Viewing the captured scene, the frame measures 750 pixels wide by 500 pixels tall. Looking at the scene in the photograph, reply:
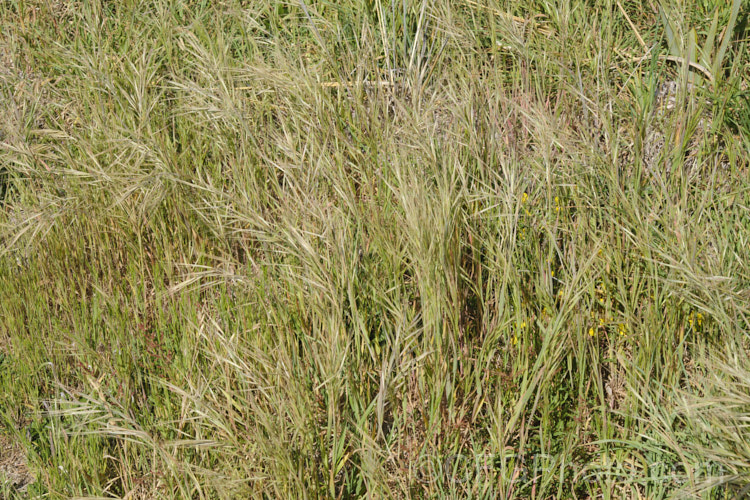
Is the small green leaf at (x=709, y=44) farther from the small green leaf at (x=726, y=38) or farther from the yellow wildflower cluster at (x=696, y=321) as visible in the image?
the yellow wildflower cluster at (x=696, y=321)

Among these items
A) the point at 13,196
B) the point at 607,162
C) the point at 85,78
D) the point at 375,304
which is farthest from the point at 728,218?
the point at 13,196

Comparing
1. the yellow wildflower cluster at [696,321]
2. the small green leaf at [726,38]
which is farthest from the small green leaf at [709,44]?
the yellow wildflower cluster at [696,321]

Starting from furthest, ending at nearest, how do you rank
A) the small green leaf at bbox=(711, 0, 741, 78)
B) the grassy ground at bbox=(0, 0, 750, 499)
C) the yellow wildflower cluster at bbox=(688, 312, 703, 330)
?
the small green leaf at bbox=(711, 0, 741, 78) → the yellow wildflower cluster at bbox=(688, 312, 703, 330) → the grassy ground at bbox=(0, 0, 750, 499)

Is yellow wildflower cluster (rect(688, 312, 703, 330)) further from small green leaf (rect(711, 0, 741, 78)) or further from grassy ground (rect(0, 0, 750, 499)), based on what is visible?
small green leaf (rect(711, 0, 741, 78))

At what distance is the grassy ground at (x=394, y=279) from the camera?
1505 mm

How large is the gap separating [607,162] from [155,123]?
1.44 meters

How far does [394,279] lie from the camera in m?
1.72

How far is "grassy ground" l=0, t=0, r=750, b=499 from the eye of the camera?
150cm

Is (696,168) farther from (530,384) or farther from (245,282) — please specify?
(245,282)

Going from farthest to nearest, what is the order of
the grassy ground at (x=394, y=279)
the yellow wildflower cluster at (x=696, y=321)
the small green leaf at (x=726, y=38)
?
the small green leaf at (x=726, y=38)
the yellow wildflower cluster at (x=696, y=321)
the grassy ground at (x=394, y=279)

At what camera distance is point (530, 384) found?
154cm

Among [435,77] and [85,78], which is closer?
[435,77]

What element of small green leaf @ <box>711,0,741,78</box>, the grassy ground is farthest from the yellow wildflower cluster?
small green leaf @ <box>711,0,741,78</box>

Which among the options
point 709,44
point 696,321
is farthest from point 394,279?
point 709,44
